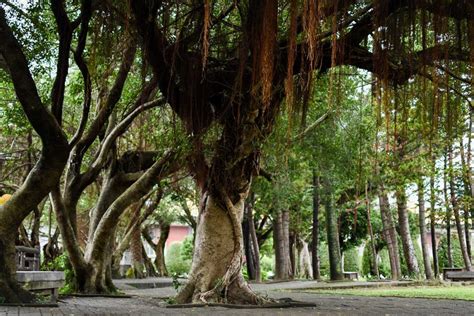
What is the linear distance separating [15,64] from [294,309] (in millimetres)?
4386

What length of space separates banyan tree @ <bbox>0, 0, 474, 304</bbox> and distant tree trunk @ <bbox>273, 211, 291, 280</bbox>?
10.4m

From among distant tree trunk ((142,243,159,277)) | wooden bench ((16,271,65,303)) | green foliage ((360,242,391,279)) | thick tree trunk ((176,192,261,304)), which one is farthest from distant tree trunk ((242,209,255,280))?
thick tree trunk ((176,192,261,304))

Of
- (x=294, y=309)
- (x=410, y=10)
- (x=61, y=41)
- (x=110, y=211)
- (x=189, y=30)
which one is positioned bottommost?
(x=294, y=309)

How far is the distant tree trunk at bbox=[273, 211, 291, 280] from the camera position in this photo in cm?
1794

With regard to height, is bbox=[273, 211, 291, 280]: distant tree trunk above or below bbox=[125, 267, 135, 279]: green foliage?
above

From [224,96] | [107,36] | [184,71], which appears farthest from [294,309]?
[107,36]

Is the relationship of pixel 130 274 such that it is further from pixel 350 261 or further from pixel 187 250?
pixel 350 261

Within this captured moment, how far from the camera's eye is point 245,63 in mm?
4980

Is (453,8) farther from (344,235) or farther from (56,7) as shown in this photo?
(344,235)

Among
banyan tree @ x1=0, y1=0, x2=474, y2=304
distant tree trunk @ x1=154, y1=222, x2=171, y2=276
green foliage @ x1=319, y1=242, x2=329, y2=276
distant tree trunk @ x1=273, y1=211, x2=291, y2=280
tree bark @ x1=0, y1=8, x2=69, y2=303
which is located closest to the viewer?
banyan tree @ x1=0, y1=0, x2=474, y2=304

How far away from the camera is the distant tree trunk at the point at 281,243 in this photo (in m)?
17.9

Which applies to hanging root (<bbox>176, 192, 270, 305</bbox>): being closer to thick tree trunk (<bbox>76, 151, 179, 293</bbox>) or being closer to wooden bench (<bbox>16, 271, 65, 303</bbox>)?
wooden bench (<bbox>16, 271, 65, 303</bbox>)

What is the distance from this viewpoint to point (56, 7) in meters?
6.84

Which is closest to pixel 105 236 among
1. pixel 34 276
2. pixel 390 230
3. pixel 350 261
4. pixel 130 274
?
pixel 34 276
